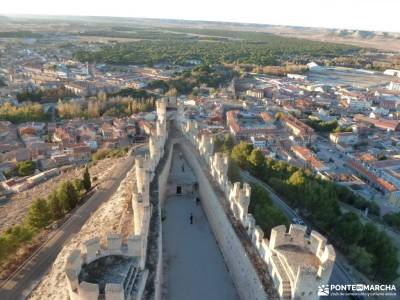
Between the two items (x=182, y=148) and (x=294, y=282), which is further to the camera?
(x=182, y=148)

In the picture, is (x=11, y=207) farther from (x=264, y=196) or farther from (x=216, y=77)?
(x=216, y=77)

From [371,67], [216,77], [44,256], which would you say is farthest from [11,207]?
[371,67]

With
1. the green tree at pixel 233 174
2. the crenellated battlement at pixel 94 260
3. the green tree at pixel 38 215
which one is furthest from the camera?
the green tree at pixel 233 174

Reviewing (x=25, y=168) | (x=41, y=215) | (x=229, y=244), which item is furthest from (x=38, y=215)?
(x=25, y=168)

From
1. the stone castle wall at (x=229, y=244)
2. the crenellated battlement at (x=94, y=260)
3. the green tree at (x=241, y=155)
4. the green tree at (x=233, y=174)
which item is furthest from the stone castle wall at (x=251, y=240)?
the green tree at (x=241, y=155)

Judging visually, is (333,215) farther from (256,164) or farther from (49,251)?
(49,251)

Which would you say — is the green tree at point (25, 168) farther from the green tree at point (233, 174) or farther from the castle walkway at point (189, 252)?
the castle walkway at point (189, 252)
